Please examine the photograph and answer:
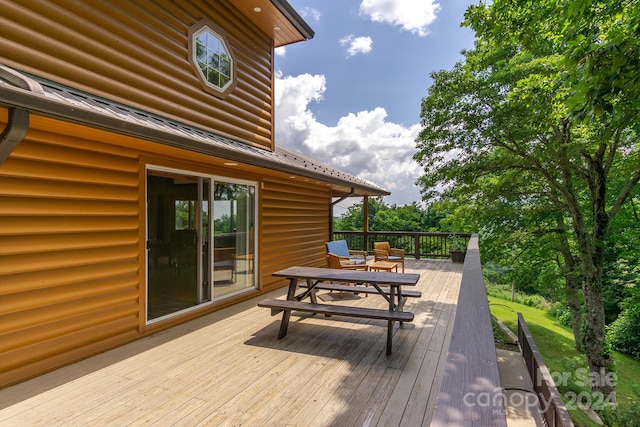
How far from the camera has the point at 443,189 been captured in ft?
26.9

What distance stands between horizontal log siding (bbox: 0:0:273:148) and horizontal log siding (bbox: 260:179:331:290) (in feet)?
4.02

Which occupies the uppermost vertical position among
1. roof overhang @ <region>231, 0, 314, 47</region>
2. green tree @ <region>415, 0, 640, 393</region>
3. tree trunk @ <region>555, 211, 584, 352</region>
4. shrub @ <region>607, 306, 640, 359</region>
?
roof overhang @ <region>231, 0, 314, 47</region>

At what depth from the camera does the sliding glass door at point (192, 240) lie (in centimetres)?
392

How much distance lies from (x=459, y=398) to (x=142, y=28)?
4672mm

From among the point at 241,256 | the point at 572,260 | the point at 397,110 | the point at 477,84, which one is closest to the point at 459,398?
the point at 241,256

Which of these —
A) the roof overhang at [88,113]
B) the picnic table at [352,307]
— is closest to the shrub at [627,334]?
the picnic table at [352,307]

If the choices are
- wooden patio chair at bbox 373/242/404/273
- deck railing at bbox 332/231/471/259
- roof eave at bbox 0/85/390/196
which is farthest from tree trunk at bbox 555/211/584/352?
roof eave at bbox 0/85/390/196

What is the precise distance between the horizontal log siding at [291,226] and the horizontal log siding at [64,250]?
2578mm

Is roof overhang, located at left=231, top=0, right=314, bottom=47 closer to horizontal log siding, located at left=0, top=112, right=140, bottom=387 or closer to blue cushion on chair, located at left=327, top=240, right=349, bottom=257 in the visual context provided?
horizontal log siding, located at left=0, top=112, right=140, bottom=387

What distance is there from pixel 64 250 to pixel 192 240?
152cm

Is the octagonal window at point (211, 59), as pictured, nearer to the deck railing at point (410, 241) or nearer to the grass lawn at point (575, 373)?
the deck railing at point (410, 241)

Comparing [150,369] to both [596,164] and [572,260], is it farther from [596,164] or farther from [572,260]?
[572,260]

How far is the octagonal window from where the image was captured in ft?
14.8

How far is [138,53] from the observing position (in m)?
3.78
